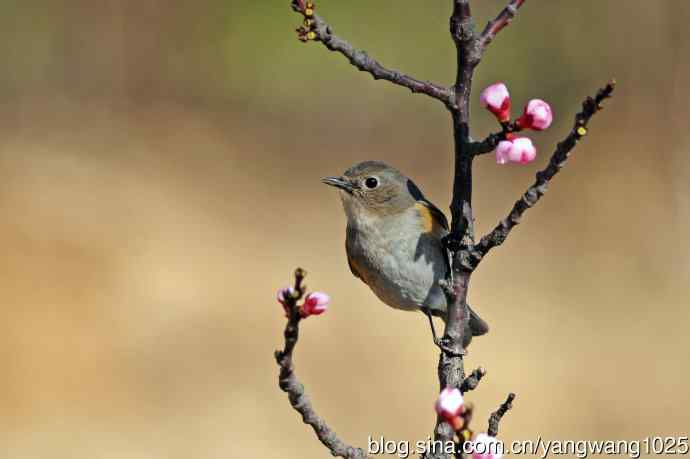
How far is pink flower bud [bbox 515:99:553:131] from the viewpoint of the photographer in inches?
80.4

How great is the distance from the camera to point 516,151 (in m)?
2.07

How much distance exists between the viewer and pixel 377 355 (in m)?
6.77

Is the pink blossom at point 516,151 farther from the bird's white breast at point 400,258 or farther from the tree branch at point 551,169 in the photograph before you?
the bird's white breast at point 400,258

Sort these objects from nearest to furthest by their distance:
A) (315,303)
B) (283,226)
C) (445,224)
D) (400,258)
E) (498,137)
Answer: (315,303), (498,137), (400,258), (445,224), (283,226)

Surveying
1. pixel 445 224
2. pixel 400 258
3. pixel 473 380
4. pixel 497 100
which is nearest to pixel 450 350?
pixel 473 380

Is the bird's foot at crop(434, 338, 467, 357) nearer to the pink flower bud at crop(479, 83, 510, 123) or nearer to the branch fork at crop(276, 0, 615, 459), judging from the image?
the branch fork at crop(276, 0, 615, 459)

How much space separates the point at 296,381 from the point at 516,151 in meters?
0.67

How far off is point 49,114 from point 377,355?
13.3 feet

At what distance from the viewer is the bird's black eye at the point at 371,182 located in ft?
13.0

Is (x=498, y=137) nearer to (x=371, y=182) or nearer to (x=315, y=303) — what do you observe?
(x=315, y=303)

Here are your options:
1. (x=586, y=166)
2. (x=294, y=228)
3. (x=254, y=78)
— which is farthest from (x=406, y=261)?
(x=254, y=78)

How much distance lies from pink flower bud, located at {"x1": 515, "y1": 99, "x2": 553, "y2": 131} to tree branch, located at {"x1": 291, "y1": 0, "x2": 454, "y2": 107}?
0.18m

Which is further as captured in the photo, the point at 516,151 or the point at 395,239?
the point at 395,239

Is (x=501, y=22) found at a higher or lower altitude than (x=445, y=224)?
lower
